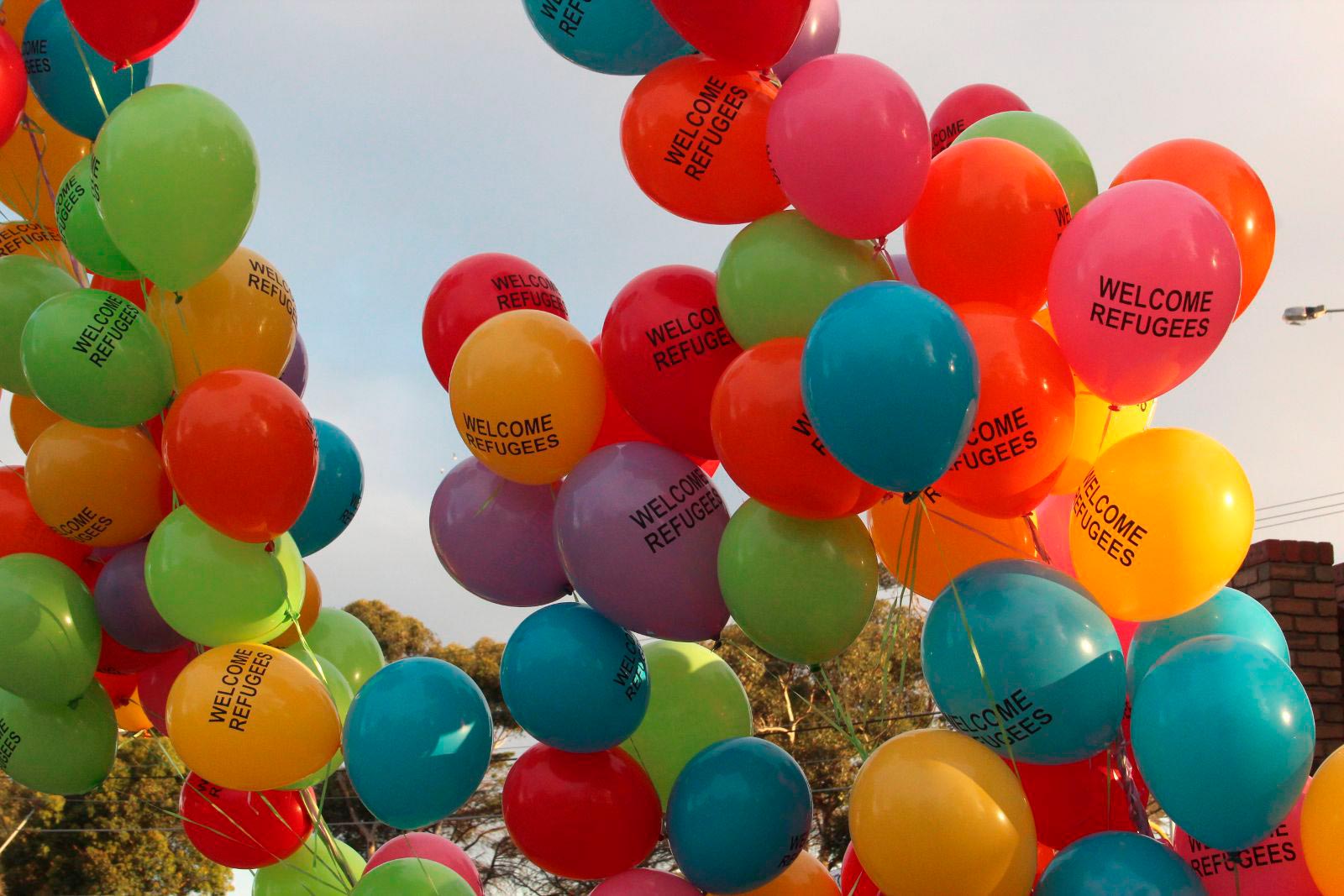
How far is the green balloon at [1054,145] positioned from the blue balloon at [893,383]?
821 mm

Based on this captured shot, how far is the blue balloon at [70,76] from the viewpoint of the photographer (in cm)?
379

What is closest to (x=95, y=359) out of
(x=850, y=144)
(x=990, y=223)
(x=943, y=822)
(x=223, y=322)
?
(x=223, y=322)

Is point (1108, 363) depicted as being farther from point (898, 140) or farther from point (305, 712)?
point (305, 712)

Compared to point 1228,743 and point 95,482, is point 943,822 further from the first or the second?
point 95,482

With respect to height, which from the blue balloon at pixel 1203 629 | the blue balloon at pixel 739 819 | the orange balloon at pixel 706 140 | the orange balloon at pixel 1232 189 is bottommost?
the blue balloon at pixel 739 819

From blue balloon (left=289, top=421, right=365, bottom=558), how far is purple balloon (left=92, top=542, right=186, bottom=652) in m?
0.43

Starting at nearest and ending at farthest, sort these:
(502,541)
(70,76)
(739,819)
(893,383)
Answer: (893,383), (739,819), (502,541), (70,76)

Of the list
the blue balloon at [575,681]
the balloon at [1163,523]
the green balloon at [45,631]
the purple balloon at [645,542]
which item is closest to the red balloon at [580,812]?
the blue balloon at [575,681]

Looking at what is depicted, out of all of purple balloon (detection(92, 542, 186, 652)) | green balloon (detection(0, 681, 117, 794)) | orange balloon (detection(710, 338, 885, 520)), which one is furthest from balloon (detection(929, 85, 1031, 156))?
green balloon (detection(0, 681, 117, 794))

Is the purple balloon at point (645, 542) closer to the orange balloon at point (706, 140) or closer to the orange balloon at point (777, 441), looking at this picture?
the orange balloon at point (777, 441)

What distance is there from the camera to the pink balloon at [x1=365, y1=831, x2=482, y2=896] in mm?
3459

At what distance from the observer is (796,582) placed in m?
2.64

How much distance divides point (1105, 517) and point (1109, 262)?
49 centimetres

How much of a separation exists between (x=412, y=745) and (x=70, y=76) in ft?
7.46
